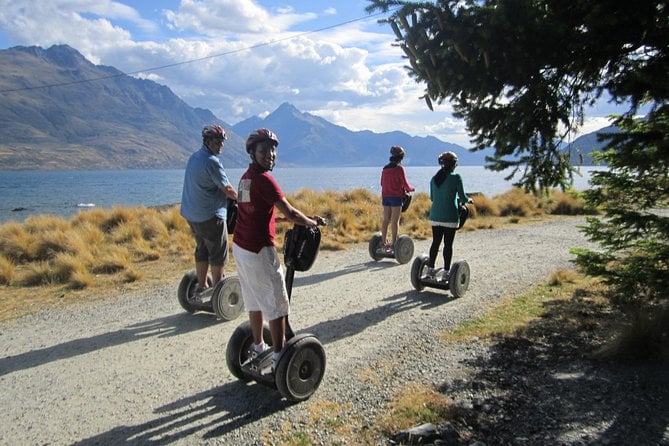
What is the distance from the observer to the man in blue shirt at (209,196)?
233 inches

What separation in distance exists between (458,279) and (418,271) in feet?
2.19

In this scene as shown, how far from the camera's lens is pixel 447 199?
754 cm

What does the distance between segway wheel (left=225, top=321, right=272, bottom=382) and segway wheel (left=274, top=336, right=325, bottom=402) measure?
0.51 m

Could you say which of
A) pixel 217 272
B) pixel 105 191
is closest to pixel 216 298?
pixel 217 272

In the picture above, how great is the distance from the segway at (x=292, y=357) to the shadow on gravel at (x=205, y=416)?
0.56 ft

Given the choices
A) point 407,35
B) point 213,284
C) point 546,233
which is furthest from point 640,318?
point 546,233

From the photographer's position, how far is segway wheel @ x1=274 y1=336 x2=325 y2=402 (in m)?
3.98

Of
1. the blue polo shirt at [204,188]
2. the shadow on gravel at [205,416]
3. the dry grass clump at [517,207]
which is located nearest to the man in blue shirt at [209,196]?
the blue polo shirt at [204,188]

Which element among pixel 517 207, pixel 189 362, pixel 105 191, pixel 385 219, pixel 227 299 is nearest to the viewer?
pixel 189 362

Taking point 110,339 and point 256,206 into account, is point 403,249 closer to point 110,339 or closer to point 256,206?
point 110,339

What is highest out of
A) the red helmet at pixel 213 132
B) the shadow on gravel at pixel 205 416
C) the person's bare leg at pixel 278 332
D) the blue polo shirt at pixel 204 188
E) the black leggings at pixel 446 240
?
the red helmet at pixel 213 132

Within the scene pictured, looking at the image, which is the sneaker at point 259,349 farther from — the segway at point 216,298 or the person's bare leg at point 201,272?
the person's bare leg at point 201,272

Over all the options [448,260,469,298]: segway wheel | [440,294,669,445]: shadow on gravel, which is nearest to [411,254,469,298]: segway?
[448,260,469,298]: segway wheel

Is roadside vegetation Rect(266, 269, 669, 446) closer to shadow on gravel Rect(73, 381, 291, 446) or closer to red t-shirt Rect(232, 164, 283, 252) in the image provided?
shadow on gravel Rect(73, 381, 291, 446)
